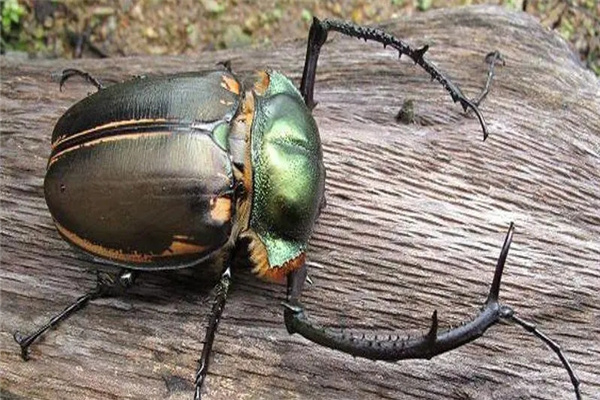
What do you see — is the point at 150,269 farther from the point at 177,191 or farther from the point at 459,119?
the point at 459,119

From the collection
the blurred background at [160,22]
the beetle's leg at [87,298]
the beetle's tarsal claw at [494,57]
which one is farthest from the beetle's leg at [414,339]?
the blurred background at [160,22]

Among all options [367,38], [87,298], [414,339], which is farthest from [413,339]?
[367,38]

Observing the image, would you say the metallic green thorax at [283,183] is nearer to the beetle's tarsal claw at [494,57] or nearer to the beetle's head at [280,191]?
the beetle's head at [280,191]

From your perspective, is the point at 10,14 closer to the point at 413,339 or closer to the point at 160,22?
the point at 160,22

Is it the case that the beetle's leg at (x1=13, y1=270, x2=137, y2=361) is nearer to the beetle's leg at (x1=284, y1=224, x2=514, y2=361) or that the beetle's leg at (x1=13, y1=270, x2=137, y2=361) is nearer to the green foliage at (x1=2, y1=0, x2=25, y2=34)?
the beetle's leg at (x1=284, y1=224, x2=514, y2=361)

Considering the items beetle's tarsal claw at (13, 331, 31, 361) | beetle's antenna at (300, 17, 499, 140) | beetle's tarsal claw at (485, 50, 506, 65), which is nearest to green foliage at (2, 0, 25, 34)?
beetle's antenna at (300, 17, 499, 140)
